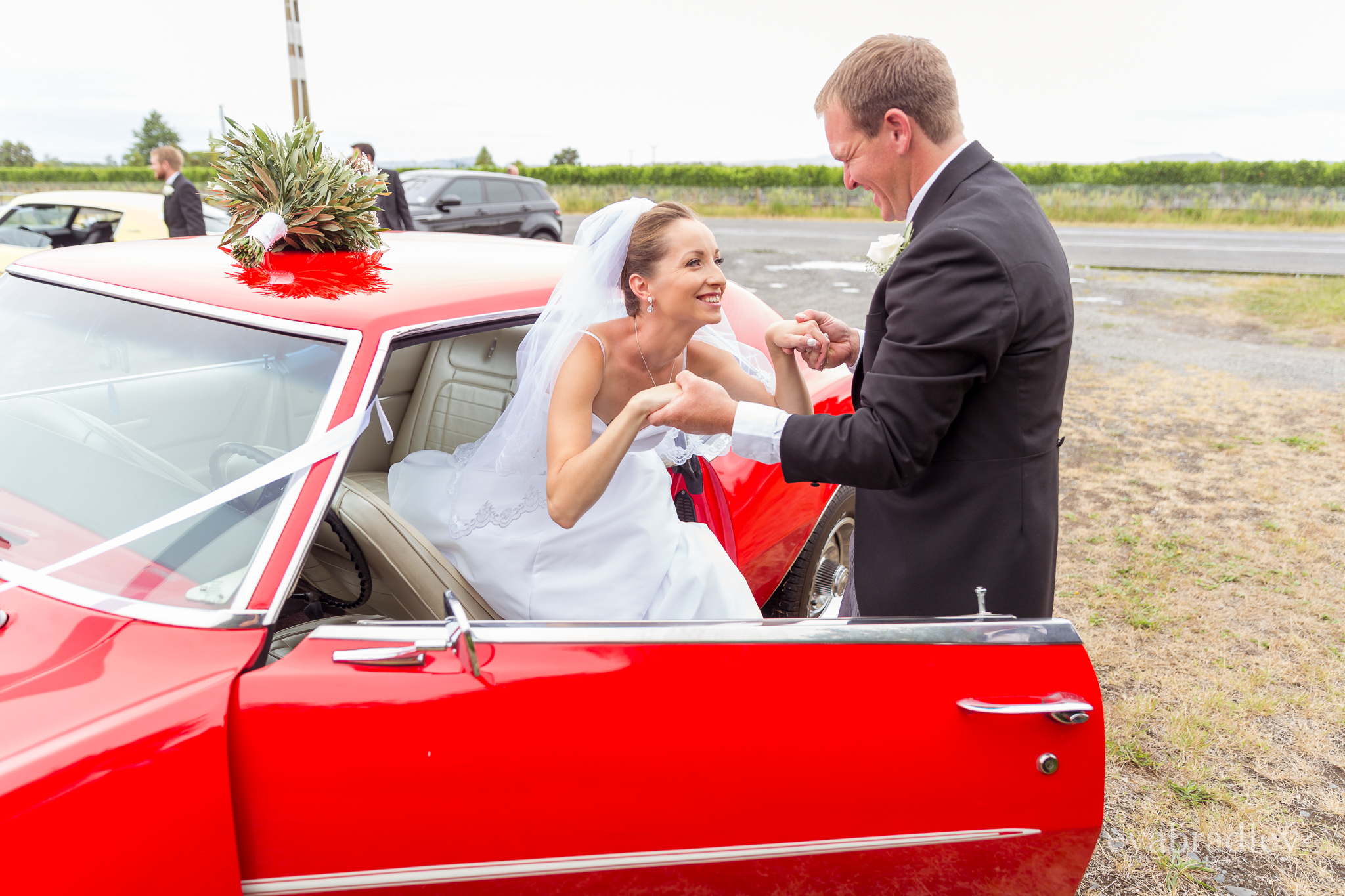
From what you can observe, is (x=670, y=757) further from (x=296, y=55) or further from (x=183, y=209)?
(x=296, y=55)

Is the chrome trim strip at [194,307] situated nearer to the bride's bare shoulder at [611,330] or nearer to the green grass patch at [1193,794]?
the bride's bare shoulder at [611,330]

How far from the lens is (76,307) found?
2166 millimetres

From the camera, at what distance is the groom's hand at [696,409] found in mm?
1757

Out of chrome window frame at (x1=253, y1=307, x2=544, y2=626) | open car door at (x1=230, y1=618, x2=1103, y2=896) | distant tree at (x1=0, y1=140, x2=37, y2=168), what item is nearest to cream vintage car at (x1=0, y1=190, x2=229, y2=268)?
chrome window frame at (x1=253, y1=307, x2=544, y2=626)

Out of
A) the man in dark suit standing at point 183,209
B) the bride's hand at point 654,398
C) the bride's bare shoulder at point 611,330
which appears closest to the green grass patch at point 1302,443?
the bride's bare shoulder at point 611,330

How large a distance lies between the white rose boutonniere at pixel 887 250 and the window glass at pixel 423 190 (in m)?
12.7

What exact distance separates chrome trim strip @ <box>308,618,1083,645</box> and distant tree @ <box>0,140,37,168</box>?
77.9 metres

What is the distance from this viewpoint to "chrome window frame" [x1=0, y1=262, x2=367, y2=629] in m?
1.46

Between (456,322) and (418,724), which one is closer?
(418,724)

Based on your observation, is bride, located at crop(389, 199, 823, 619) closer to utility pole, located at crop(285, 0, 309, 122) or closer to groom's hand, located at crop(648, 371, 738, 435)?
groom's hand, located at crop(648, 371, 738, 435)

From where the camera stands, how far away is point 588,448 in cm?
202

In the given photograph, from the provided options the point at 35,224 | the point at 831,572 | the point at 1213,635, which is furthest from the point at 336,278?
the point at 35,224

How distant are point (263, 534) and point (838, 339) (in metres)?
1.48

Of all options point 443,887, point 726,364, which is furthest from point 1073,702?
point 726,364
